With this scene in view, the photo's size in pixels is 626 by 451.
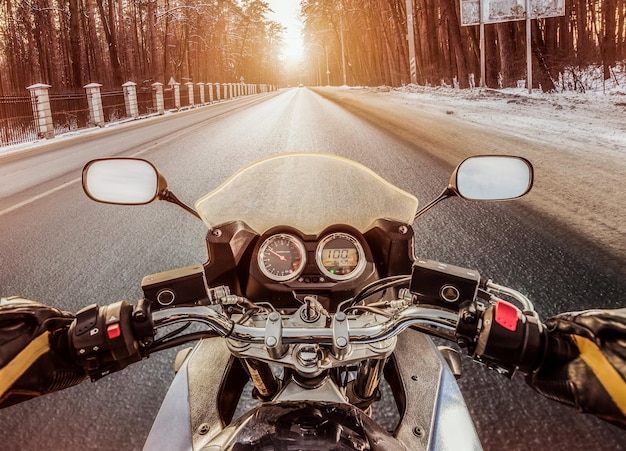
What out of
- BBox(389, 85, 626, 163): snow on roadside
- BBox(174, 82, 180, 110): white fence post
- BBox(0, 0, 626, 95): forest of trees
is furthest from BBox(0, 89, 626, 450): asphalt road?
BBox(174, 82, 180, 110): white fence post

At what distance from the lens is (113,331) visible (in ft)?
3.89

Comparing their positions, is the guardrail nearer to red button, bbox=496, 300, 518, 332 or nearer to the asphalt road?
the asphalt road

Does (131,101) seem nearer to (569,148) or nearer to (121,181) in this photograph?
(569,148)

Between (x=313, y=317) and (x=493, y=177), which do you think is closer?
(x=313, y=317)

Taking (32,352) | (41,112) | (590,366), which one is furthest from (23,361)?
(41,112)

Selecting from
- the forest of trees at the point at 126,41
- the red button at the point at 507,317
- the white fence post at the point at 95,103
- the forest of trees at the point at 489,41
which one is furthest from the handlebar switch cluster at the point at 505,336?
the forest of trees at the point at 126,41

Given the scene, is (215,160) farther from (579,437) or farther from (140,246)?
(579,437)

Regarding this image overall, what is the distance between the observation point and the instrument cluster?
171 centimetres

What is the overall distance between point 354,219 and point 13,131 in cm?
1877

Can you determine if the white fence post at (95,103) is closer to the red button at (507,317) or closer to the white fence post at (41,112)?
the white fence post at (41,112)

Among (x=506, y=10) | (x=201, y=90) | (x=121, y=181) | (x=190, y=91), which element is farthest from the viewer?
(x=201, y=90)

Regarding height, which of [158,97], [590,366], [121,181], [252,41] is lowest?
[590,366]

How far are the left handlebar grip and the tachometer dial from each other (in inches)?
25.7

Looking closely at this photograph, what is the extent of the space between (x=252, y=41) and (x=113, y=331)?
3690 inches
